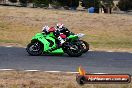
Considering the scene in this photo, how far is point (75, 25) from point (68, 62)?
16.5 m

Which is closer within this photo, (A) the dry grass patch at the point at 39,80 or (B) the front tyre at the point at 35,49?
(A) the dry grass patch at the point at 39,80

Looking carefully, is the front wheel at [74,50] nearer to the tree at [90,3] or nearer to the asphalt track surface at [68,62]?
the asphalt track surface at [68,62]

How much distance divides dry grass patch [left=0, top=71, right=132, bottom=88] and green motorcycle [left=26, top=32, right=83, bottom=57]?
4371mm

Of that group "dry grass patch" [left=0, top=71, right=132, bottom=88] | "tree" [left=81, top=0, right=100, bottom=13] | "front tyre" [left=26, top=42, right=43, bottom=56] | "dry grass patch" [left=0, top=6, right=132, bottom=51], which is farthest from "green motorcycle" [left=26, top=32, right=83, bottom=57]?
"tree" [left=81, top=0, right=100, bottom=13]

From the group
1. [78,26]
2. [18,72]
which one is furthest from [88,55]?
[78,26]

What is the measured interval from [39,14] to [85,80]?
26.4 meters

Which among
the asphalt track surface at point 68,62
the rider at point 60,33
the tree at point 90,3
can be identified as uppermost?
the rider at point 60,33

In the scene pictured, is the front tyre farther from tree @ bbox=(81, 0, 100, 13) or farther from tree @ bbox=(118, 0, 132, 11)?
tree @ bbox=(118, 0, 132, 11)

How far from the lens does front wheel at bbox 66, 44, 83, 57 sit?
17.8m

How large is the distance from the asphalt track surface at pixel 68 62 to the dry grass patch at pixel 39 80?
1.14 metres

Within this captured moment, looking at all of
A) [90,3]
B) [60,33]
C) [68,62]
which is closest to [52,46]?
[60,33]

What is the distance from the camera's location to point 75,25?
32.7 meters

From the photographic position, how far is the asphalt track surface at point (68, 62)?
1479cm

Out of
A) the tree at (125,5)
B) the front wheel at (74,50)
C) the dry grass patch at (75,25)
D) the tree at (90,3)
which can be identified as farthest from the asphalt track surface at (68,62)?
the tree at (125,5)
